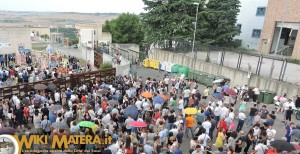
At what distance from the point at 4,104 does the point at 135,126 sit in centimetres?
652

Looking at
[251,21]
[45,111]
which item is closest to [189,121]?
[45,111]

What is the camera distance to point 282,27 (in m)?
31.1

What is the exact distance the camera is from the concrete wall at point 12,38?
24.1 meters

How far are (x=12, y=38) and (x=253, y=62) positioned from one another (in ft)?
76.1

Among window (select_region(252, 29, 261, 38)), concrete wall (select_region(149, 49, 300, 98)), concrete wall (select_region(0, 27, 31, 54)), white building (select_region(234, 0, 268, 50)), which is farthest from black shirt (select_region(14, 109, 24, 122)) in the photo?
window (select_region(252, 29, 261, 38))

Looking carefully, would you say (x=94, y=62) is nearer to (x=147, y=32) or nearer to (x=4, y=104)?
(x=147, y=32)

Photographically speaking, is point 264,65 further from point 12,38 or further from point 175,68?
point 12,38

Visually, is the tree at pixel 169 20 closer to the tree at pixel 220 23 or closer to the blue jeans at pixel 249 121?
the tree at pixel 220 23

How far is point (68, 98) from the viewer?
14.0 meters

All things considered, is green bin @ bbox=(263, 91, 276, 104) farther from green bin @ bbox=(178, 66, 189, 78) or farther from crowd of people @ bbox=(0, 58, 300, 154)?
green bin @ bbox=(178, 66, 189, 78)

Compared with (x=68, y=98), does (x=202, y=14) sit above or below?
above

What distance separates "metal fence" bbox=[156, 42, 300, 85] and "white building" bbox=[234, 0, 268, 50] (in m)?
→ 16.8

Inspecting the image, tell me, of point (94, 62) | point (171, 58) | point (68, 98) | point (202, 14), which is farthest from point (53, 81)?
point (202, 14)

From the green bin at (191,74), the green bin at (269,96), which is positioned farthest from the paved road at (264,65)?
the green bin at (191,74)
